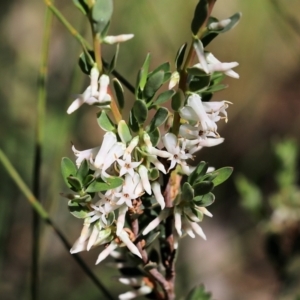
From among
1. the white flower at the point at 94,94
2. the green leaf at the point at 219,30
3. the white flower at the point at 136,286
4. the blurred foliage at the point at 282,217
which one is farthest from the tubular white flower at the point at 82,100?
the blurred foliage at the point at 282,217

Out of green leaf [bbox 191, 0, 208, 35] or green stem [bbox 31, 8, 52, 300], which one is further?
green stem [bbox 31, 8, 52, 300]

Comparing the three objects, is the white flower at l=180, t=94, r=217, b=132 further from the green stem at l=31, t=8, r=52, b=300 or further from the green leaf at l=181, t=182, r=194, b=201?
the green stem at l=31, t=8, r=52, b=300

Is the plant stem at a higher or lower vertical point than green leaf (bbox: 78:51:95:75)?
lower

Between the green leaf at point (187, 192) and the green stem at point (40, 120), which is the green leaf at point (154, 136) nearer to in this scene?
the green leaf at point (187, 192)

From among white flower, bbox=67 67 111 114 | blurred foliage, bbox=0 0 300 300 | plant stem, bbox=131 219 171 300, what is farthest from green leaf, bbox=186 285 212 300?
blurred foliage, bbox=0 0 300 300

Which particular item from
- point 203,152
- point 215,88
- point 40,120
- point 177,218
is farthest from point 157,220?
point 203,152

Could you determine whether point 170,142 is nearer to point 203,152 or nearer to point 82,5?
point 82,5

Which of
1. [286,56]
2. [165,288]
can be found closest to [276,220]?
[165,288]

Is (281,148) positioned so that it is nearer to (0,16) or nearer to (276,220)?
(276,220)
